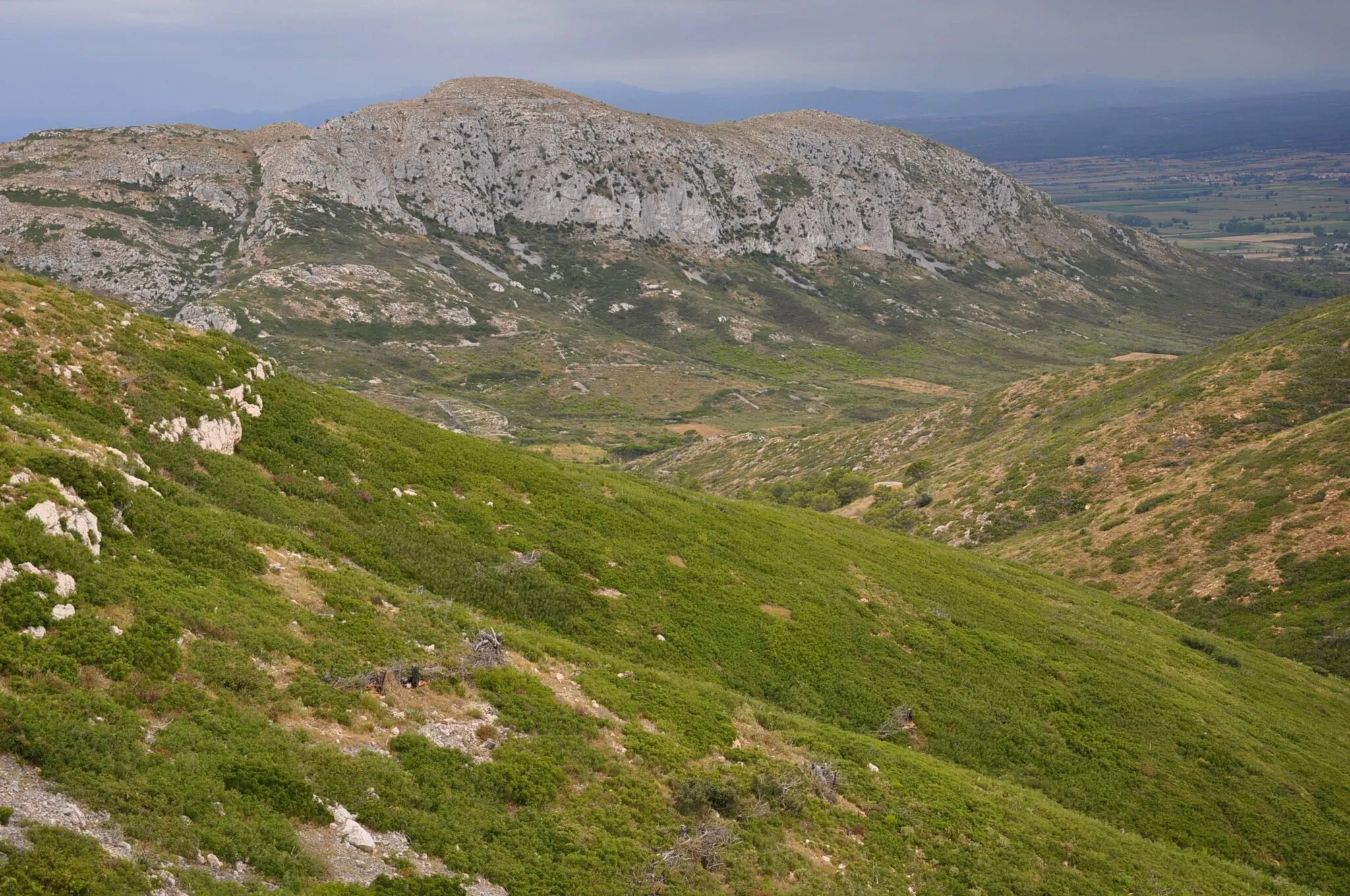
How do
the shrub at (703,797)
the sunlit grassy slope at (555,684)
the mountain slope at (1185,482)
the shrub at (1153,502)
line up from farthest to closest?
the shrub at (1153,502) < the mountain slope at (1185,482) < the shrub at (703,797) < the sunlit grassy slope at (555,684)

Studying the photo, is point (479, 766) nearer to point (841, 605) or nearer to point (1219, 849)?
point (841, 605)

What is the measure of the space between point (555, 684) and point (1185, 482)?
6028 cm

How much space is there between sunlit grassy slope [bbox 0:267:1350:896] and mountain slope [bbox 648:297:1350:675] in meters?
10.4

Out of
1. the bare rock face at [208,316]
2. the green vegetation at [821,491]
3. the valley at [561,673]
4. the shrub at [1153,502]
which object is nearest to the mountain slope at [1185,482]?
the shrub at [1153,502]

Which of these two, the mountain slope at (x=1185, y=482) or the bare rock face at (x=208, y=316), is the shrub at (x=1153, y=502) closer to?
the mountain slope at (x=1185, y=482)

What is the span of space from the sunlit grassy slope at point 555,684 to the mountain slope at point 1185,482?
10430 millimetres

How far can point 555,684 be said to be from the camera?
22203 mm

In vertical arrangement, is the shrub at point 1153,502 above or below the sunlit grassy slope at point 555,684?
below

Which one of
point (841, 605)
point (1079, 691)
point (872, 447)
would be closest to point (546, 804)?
point (841, 605)

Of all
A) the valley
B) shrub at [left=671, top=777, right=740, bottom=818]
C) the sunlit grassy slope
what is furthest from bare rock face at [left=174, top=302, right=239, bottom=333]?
shrub at [left=671, top=777, right=740, bottom=818]

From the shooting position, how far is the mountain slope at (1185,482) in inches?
2056

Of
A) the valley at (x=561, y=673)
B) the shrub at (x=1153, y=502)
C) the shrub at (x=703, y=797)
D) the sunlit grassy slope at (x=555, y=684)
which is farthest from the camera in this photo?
the shrub at (x=1153, y=502)

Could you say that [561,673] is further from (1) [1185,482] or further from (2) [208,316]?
(2) [208,316]

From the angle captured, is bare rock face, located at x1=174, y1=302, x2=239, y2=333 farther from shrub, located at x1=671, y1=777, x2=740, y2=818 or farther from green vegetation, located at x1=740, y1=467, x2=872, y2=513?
shrub, located at x1=671, y1=777, x2=740, y2=818
